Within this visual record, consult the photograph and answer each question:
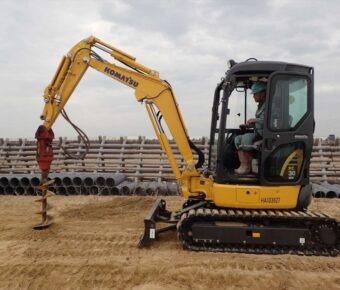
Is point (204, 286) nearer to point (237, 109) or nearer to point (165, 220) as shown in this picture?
point (165, 220)

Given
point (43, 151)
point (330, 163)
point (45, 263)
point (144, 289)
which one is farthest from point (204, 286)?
point (330, 163)

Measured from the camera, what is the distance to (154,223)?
6.54 meters

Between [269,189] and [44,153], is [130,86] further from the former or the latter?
[269,189]

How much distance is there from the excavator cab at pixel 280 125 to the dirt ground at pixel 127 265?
1.30 meters

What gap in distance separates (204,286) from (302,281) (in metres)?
1.33

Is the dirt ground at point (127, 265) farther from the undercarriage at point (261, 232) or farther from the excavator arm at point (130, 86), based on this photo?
the excavator arm at point (130, 86)

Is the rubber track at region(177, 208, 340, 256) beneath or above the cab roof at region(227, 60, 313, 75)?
beneath

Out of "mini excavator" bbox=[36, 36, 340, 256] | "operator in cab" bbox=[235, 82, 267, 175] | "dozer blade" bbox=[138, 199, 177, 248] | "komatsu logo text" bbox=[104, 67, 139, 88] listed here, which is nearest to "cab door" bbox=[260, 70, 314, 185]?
"mini excavator" bbox=[36, 36, 340, 256]

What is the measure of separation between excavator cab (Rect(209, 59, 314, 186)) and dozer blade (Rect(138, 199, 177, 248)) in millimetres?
1324

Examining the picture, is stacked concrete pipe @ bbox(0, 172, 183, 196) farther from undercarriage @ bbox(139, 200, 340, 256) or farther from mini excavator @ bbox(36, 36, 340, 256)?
undercarriage @ bbox(139, 200, 340, 256)

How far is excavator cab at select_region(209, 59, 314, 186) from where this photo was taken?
6215 millimetres

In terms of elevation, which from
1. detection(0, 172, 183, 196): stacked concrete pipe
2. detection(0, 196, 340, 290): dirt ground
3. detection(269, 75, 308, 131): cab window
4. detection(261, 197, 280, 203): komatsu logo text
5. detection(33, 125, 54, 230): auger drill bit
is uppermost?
detection(269, 75, 308, 131): cab window

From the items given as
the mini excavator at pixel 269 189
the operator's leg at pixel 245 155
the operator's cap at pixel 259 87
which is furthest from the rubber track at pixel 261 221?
the operator's cap at pixel 259 87

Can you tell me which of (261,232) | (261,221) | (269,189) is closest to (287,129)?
(269,189)
